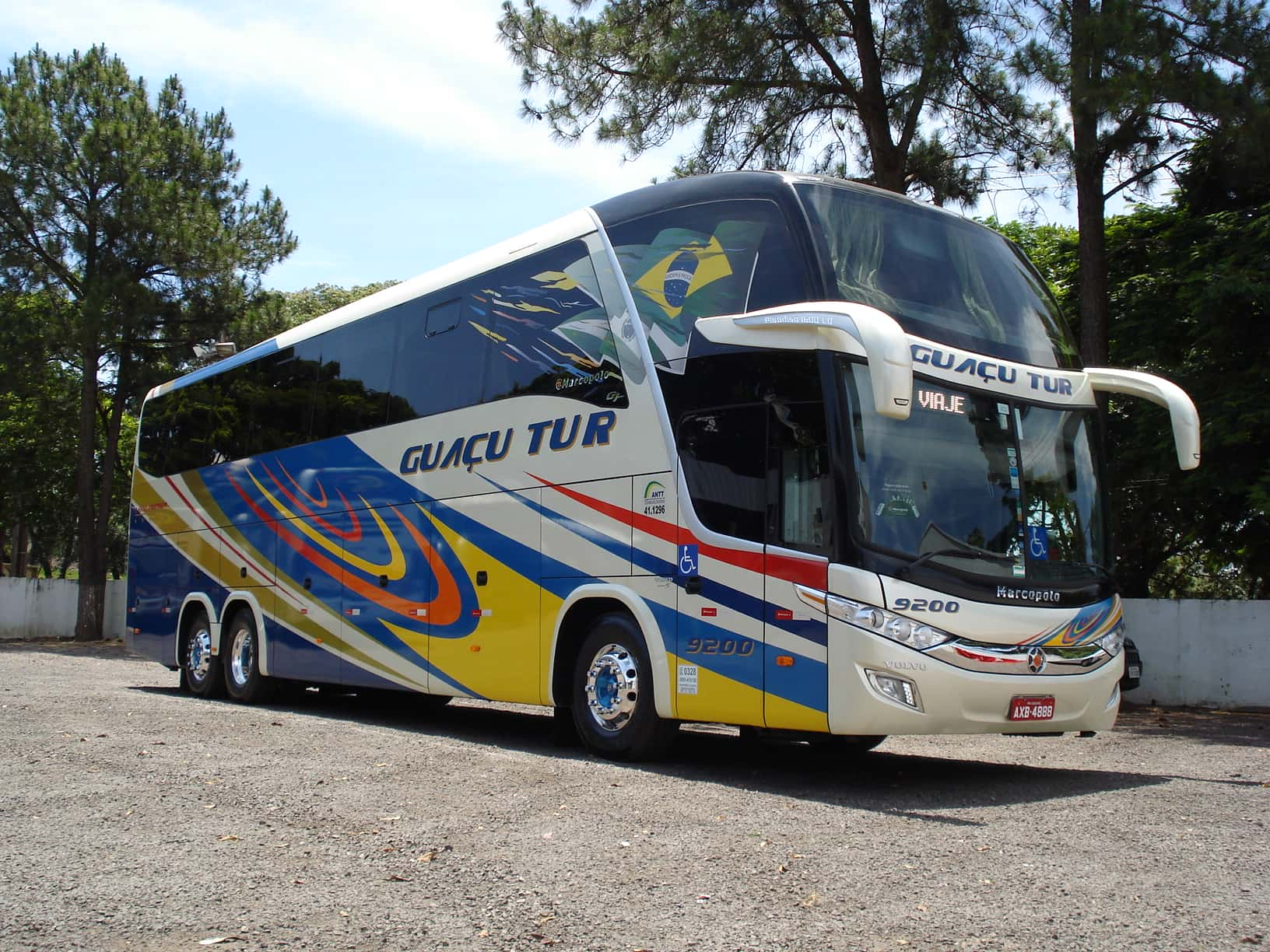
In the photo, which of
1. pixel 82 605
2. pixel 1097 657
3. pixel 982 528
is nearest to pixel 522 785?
pixel 982 528

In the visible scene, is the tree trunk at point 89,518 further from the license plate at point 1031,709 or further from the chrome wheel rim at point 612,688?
the license plate at point 1031,709

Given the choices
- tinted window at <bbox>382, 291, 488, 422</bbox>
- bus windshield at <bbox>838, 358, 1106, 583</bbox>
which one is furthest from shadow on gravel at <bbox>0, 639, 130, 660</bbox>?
bus windshield at <bbox>838, 358, 1106, 583</bbox>

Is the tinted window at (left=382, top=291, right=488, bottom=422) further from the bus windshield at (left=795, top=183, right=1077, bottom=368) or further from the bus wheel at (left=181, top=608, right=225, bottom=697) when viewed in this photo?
the bus wheel at (left=181, top=608, right=225, bottom=697)

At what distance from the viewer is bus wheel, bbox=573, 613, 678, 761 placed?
9.34m

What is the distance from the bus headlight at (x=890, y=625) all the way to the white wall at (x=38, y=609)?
31924 millimetres

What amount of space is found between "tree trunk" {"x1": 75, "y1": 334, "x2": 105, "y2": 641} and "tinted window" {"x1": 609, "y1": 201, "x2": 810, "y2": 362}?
912 inches

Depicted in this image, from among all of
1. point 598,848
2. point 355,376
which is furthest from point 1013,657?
point 355,376

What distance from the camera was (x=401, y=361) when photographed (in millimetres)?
12672

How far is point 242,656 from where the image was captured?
15680mm

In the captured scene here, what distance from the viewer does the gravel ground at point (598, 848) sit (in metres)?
4.76

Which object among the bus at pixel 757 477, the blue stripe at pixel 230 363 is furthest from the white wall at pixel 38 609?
the bus at pixel 757 477

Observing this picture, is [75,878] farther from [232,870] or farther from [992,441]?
[992,441]

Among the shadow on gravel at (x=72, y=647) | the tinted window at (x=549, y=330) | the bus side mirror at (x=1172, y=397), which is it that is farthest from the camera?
the shadow on gravel at (x=72, y=647)

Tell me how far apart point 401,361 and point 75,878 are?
7.87m
